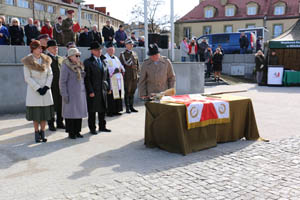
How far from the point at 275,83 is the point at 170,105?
46.2ft

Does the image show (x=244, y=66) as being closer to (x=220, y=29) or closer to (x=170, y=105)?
(x=170, y=105)

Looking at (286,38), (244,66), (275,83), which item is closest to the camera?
(275,83)

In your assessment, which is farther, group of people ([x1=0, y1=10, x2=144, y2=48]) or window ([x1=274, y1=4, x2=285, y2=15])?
window ([x1=274, y1=4, x2=285, y2=15])

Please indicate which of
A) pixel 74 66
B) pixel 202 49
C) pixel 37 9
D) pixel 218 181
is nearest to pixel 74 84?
pixel 74 66

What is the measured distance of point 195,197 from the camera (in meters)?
3.86

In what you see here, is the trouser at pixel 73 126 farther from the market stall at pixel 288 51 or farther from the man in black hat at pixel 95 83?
the market stall at pixel 288 51

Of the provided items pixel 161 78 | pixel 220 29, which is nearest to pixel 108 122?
pixel 161 78

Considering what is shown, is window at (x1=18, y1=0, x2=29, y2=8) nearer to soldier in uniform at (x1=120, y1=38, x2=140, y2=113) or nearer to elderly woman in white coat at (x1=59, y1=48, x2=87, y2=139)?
soldier in uniform at (x1=120, y1=38, x2=140, y2=113)

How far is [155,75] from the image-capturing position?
6809mm

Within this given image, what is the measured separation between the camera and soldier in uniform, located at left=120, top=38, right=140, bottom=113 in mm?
9453

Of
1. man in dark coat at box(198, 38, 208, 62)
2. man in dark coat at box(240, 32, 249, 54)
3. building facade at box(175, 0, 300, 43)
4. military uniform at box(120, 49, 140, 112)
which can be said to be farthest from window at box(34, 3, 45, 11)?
military uniform at box(120, 49, 140, 112)

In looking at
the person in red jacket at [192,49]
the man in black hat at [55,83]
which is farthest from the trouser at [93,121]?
the person in red jacket at [192,49]

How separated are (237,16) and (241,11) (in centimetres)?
117

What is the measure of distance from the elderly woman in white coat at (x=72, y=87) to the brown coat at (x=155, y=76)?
127cm
